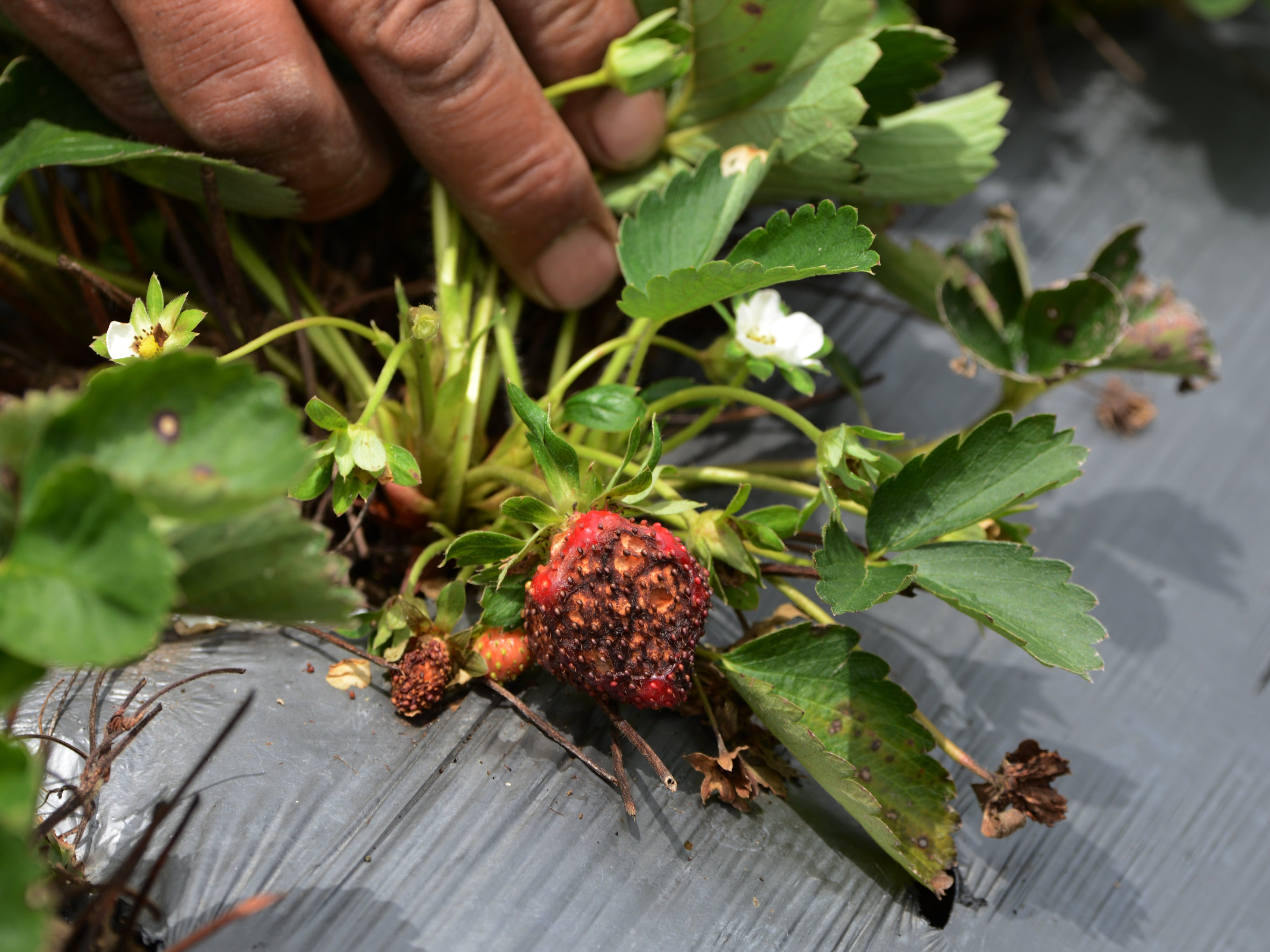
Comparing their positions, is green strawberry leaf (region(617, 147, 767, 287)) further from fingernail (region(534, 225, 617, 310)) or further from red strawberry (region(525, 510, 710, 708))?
red strawberry (region(525, 510, 710, 708))

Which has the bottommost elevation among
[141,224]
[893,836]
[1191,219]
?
[893,836]

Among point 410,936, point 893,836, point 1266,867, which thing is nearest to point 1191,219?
point 1266,867

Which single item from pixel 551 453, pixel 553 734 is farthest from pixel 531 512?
pixel 553 734

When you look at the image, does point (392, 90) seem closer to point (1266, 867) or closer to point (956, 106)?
point (956, 106)

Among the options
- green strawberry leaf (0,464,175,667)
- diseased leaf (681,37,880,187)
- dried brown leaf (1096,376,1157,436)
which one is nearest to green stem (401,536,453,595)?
green strawberry leaf (0,464,175,667)

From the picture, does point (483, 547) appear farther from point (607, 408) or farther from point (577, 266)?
point (577, 266)
